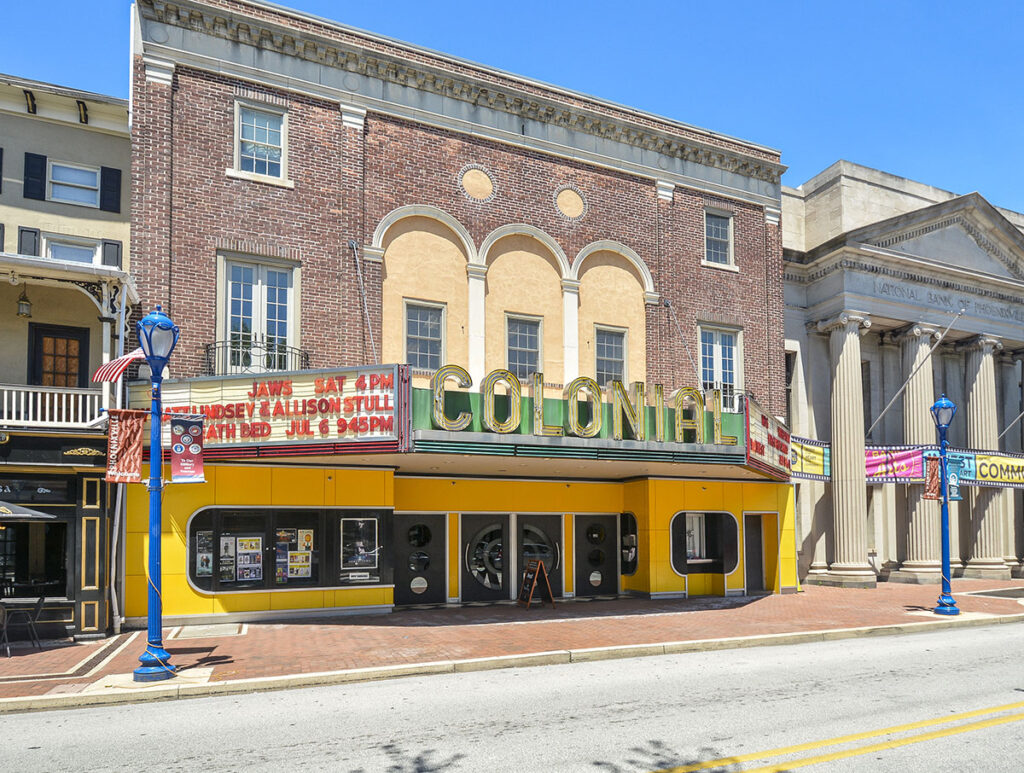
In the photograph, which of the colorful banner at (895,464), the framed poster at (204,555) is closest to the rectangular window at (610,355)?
the colorful banner at (895,464)

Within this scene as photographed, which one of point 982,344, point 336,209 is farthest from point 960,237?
point 336,209

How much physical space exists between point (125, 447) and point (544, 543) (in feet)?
36.6

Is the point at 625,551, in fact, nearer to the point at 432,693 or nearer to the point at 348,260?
the point at 348,260

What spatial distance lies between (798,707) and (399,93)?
16033 mm

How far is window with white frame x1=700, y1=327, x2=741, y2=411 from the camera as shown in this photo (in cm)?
2422

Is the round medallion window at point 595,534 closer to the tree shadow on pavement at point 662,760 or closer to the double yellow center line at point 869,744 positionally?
the double yellow center line at point 869,744

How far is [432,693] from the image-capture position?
1128 cm

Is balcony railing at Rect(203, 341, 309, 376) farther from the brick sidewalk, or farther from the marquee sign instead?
the brick sidewalk

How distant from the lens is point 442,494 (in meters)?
20.6

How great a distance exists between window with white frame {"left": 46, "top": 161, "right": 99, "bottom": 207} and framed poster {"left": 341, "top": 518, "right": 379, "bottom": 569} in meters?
8.96

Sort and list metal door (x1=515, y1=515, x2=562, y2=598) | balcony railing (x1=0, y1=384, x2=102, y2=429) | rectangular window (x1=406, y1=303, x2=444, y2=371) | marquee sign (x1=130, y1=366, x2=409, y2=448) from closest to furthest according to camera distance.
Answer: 1. balcony railing (x1=0, y1=384, x2=102, y2=429)
2. marquee sign (x1=130, y1=366, x2=409, y2=448)
3. rectangular window (x1=406, y1=303, x2=444, y2=371)
4. metal door (x1=515, y1=515, x2=562, y2=598)

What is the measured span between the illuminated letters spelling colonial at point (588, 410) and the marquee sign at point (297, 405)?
0.93 meters

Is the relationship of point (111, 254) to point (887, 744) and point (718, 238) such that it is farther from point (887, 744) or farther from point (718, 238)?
point (887, 744)

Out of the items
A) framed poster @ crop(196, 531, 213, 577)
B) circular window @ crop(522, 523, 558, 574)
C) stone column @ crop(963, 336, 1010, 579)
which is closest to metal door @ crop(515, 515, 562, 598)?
circular window @ crop(522, 523, 558, 574)
